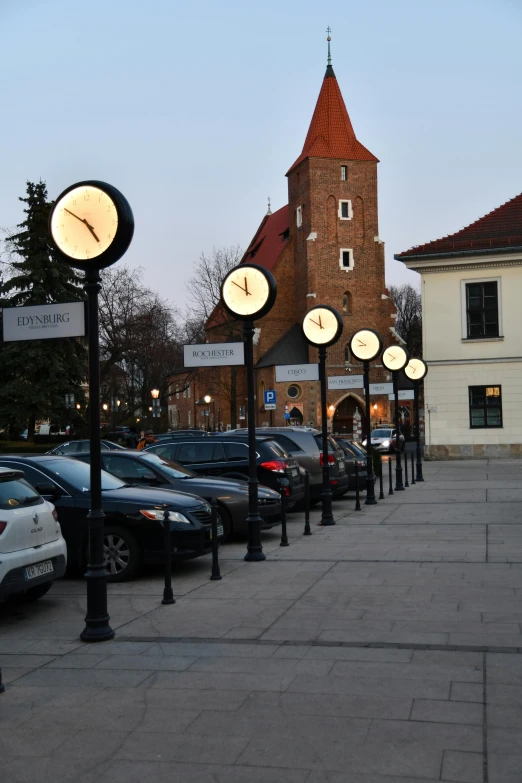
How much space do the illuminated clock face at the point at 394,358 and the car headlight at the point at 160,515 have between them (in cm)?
1630

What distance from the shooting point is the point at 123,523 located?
34.9ft

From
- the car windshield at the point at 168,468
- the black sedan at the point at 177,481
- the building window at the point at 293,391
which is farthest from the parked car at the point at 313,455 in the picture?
the building window at the point at 293,391

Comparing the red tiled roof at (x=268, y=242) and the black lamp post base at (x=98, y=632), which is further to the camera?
the red tiled roof at (x=268, y=242)

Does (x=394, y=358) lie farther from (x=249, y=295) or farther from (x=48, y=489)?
(x=48, y=489)

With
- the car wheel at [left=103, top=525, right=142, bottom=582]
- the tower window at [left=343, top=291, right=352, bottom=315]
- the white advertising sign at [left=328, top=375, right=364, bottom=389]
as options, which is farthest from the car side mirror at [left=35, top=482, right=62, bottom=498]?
the tower window at [left=343, top=291, right=352, bottom=315]

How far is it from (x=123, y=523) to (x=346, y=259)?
2599 inches

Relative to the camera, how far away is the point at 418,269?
40.8 meters

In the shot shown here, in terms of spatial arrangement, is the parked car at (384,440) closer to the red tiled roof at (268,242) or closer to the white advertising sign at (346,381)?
the red tiled roof at (268,242)

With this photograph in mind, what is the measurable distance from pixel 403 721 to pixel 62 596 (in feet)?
18.6

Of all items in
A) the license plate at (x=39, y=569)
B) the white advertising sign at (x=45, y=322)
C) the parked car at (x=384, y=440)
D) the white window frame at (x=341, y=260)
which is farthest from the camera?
the white window frame at (x=341, y=260)

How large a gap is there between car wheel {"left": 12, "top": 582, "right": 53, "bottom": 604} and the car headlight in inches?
61.3

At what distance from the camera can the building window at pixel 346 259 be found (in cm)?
7444

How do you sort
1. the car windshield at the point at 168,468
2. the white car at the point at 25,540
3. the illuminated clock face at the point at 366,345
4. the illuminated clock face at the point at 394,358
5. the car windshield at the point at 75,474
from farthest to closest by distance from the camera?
the illuminated clock face at the point at 394,358 → the illuminated clock face at the point at 366,345 → the car windshield at the point at 168,468 → the car windshield at the point at 75,474 → the white car at the point at 25,540

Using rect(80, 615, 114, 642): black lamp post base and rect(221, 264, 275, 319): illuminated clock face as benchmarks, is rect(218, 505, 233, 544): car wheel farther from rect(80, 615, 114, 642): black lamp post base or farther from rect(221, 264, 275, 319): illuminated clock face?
rect(80, 615, 114, 642): black lamp post base
